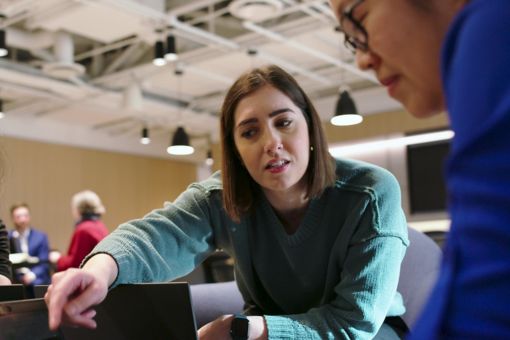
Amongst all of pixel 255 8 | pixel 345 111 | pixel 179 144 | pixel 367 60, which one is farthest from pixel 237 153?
pixel 179 144

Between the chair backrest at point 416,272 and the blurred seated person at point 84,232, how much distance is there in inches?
137

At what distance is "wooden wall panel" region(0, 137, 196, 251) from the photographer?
31.5ft

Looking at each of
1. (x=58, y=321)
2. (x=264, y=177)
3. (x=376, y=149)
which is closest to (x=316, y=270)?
(x=264, y=177)

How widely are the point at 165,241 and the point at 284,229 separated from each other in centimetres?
28

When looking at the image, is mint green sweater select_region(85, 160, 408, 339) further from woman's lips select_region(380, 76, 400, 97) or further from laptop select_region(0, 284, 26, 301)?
woman's lips select_region(380, 76, 400, 97)

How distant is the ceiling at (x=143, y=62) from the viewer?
6.16 meters

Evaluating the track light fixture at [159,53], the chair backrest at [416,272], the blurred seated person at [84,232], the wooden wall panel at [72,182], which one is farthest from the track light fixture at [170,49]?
the chair backrest at [416,272]

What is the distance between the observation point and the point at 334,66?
8.70 m

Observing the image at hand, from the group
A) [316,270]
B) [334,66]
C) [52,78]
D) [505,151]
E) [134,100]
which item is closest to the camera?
[505,151]

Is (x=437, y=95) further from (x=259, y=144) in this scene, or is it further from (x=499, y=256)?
(x=259, y=144)

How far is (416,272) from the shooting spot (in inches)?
68.8

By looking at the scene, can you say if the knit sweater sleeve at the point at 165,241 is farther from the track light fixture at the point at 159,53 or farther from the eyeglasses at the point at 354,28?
the track light fixture at the point at 159,53

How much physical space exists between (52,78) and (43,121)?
102 inches

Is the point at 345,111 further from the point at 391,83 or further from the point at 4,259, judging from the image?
the point at 391,83
